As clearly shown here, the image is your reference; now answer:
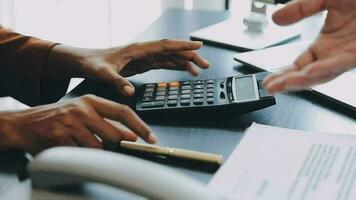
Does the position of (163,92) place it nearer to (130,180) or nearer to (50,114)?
(50,114)

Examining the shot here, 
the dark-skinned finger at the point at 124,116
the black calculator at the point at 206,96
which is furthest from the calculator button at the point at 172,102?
the dark-skinned finger at the point at 124,116

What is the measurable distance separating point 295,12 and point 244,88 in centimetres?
15

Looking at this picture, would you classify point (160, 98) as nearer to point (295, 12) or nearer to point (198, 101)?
point (198, 101)

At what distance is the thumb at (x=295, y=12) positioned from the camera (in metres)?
0.78

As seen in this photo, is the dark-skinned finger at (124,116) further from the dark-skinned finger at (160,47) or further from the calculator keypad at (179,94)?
the dark-skinned finger at (160,47)

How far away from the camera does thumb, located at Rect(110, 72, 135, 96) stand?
89 centimetres

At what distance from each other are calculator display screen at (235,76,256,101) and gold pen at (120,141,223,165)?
16cm

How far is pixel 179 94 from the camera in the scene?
2.82ft

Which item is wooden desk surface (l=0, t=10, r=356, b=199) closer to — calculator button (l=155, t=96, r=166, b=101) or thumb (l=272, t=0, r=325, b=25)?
calculator button (l=155, t=96, r=166, b=101)

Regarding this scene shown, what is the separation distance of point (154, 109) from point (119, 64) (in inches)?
6.6

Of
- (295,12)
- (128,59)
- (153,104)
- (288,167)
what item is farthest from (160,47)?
(288,167)

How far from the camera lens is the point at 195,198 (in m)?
0.53

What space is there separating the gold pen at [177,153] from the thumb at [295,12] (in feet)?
0.75

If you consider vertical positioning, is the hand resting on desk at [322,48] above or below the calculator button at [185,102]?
above
